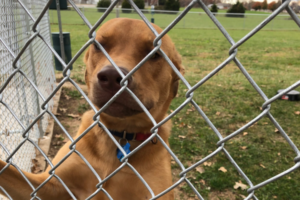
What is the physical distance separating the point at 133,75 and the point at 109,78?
333mm

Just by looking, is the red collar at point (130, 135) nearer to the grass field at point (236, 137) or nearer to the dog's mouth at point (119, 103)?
the dog's mouth at point (119, 103)

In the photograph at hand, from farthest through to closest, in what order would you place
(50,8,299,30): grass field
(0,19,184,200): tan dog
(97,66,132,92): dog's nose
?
(50,8,299,30): grass field
(0,19,184,200): tan dog
(97,66,132,92): dog's nose

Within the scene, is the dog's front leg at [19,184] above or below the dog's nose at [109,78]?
below

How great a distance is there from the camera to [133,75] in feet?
5.49

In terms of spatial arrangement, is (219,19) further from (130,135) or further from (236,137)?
(130,135)

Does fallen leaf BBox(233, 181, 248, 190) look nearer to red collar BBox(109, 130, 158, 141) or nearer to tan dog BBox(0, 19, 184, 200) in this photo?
tan dog BBox(0, 19, 184, 200)

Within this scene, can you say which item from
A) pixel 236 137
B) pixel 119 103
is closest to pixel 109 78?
pixel 119 103

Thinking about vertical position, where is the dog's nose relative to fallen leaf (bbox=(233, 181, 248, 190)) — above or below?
above

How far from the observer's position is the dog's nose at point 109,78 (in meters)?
1.34

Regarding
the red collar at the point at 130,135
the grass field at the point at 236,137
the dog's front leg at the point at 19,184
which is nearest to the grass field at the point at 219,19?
the grass field at the point at 236,137

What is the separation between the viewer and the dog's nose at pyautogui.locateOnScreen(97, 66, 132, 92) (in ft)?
4.39

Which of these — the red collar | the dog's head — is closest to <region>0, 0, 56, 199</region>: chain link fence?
the dog's head

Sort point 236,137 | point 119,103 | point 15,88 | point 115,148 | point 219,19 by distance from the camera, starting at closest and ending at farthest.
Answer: point 119,103 → point 115,148 → point 15,88 → point 236,137 → point 219,19

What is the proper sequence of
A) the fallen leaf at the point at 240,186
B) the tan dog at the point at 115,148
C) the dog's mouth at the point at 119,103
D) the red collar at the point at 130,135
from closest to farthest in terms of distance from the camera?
1. the dog's mouth at the point at 119,103
2. the tan dog at the point at 115,148
3. the red collar at the point at 130,135
4. the fallen leaf at the point at 240,186
